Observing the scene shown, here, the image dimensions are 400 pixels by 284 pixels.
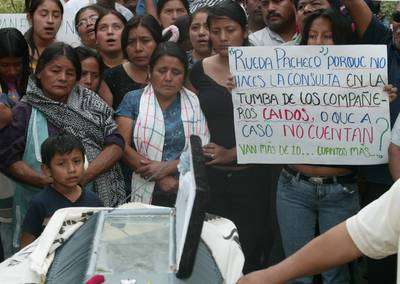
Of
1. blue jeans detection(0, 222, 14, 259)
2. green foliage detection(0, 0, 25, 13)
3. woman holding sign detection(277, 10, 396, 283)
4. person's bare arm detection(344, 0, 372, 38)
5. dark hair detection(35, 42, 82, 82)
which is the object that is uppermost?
green foliage detection(0, 0, 25, 13)

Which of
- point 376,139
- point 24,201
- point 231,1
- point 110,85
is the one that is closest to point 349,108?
point 376,139

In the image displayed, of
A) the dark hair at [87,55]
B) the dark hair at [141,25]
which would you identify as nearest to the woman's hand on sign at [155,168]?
the dark hair at [87,55]

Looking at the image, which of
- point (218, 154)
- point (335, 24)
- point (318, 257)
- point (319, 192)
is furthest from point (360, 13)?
point (318, 257)

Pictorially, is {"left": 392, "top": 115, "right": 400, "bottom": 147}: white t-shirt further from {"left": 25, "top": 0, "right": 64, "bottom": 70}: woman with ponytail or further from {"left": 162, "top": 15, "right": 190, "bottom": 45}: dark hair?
{"left": 25, "top": 0, "right": 64, "bottom": 70}: woman with ponytail

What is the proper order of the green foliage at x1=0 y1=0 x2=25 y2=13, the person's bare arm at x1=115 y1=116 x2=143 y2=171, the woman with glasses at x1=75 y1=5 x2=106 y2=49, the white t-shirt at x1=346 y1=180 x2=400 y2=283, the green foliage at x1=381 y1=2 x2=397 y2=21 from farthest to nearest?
the green foliage at x1=0 y1=0 x2=25 y2=13 < the green foliage at x1=381 y1=2 x2=397 y2=21 < the woman with glasses at x1=75 y1=5 x2=106 y2=49 < the person's bare arm at x1=115 y1=116 x2=143 y2=171 < the white t-shirt at x1=346 y1=180 x2=400 y2=283

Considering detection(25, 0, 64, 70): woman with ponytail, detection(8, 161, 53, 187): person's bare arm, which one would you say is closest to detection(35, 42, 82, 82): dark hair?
detection(8, 161, 53, 187): person's bare arm

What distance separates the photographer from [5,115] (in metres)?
4.98

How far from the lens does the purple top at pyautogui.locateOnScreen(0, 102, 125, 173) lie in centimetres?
504

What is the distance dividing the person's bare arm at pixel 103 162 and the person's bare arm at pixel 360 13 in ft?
5.64

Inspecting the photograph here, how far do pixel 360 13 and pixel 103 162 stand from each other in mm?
1884

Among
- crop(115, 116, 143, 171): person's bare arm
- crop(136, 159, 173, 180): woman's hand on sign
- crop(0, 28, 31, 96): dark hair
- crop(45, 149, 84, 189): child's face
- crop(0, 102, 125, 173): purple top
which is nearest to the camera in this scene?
crop(45, 149, 84, 189): child's face

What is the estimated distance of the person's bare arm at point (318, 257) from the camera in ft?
9.17

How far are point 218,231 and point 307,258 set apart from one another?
2.41 ft

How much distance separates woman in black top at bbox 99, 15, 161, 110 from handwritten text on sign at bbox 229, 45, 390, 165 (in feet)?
2.95
